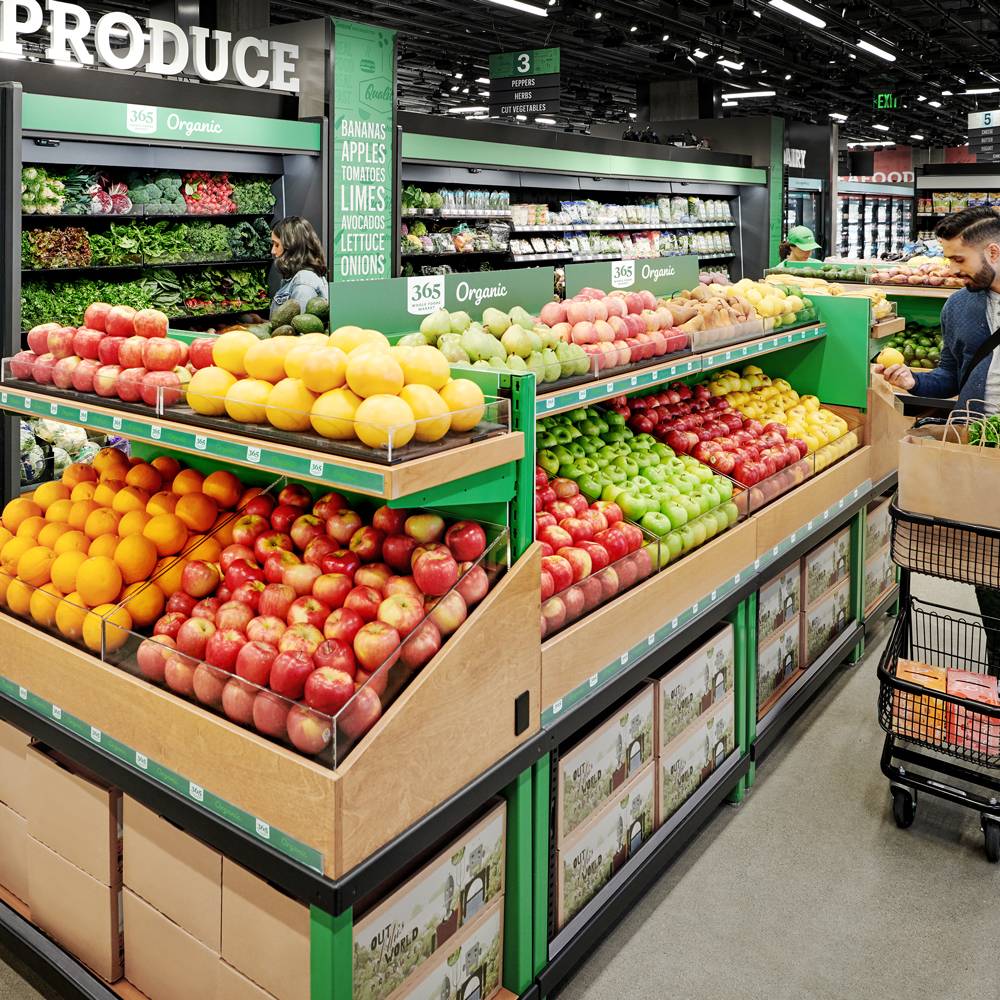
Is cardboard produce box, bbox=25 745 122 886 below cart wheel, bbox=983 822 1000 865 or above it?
above

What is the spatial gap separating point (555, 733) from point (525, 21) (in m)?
14.7

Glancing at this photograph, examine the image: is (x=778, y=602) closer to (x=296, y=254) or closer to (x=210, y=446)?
(x=210, y=446)

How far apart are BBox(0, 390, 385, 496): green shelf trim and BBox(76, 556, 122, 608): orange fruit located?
316 millimetres

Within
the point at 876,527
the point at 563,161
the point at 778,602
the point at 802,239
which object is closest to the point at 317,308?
the point at 778,602

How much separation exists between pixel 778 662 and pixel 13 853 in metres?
2.69

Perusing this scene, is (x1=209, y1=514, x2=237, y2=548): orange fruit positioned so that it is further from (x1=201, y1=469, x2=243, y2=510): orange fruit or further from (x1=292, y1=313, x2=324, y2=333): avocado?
(x1=292, y1=313, x2=324, y2=333): avocado

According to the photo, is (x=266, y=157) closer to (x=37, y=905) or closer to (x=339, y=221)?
(x=339, y=221)

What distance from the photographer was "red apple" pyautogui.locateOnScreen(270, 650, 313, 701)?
1912 mm

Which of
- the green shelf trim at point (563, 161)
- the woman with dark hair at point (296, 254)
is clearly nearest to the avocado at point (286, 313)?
the woman with dark hair at point (296, 254)

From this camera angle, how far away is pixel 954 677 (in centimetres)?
329

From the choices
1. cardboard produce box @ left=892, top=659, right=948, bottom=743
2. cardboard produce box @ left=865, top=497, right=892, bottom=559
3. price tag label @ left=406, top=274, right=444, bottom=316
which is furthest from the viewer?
cardboard produce box @ left=865, top=497, right=892, bottom=559

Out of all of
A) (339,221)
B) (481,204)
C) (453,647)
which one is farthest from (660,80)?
(453,647)

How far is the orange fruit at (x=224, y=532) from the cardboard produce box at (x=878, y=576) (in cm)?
335

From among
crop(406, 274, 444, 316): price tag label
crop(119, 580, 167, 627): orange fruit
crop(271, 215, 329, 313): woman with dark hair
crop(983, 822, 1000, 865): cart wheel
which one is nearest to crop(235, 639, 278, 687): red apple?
crop(119, 580, 167, 627): orange fruit
